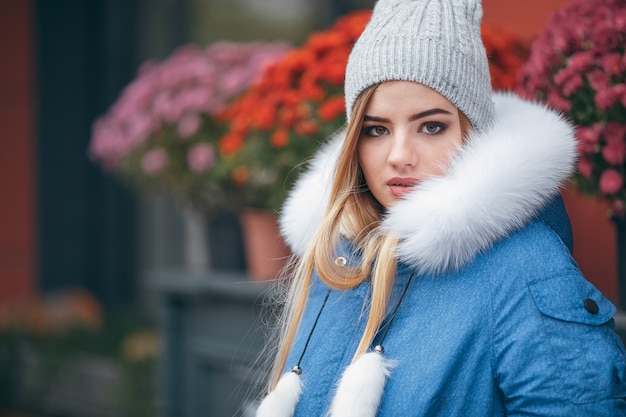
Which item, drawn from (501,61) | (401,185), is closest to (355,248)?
(401,185)

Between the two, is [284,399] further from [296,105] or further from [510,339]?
[296,105]

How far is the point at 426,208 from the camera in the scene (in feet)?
4.85

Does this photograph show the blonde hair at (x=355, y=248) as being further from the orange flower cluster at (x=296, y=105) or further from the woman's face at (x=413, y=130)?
the orange flower cluster at (x=296, y=105)

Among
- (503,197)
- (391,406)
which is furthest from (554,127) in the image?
(391,406)

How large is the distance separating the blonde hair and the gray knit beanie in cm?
4

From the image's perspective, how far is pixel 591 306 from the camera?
1.33m

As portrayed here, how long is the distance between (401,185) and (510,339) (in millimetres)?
408

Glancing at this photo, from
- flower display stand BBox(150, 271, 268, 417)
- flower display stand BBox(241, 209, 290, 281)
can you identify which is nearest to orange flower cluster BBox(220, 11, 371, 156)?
flower display stand BBox(241, 209, 290, 281)

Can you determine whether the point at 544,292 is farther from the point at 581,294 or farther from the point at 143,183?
the point at 143,183

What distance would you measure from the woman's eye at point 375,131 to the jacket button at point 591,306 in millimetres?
541

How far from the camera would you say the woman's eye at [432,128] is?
1573mm

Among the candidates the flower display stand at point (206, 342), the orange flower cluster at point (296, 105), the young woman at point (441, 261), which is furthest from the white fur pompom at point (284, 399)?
the flower display stand at point (206, 342)

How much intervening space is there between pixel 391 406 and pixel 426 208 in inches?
14.7

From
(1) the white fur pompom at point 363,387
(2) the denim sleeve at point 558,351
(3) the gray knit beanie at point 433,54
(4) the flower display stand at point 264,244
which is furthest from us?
(4) the flower display stand at point 264,244
